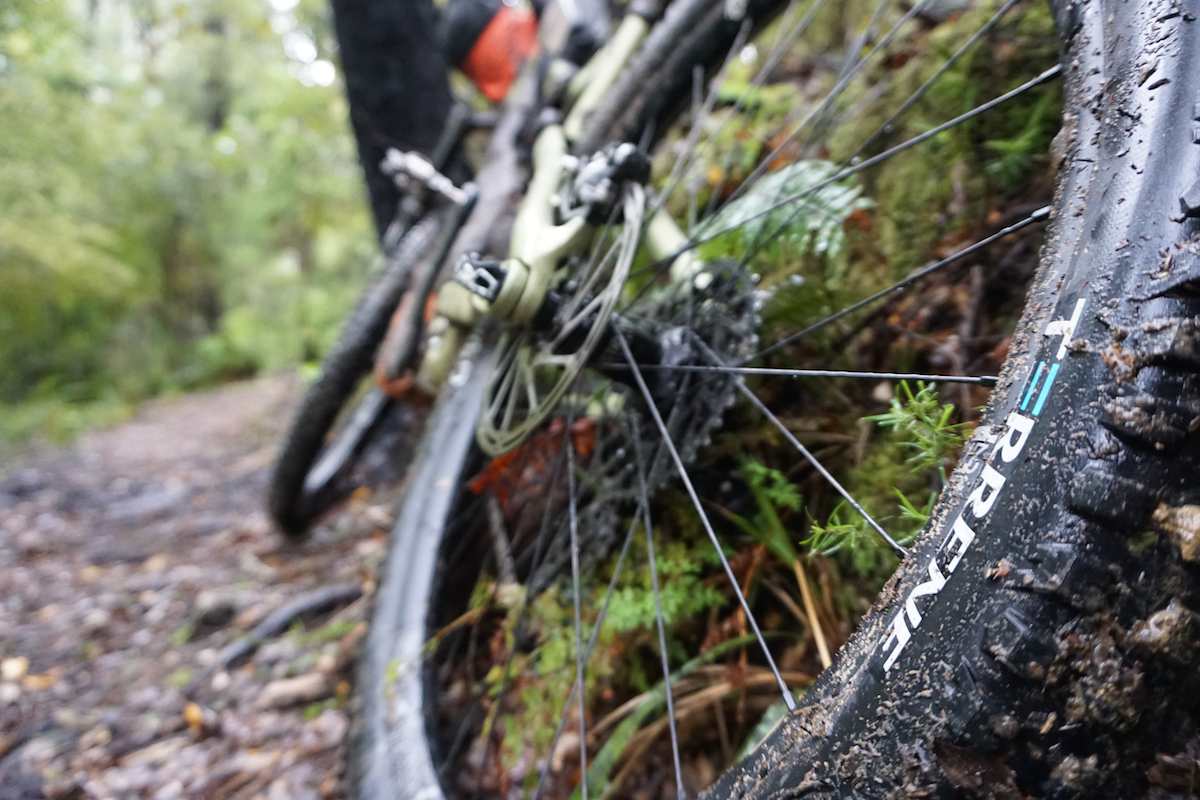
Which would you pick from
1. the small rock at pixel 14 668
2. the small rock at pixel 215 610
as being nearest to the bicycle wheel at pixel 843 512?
the small rock at pixel 215 610

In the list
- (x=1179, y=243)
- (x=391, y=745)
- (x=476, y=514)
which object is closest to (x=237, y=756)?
(x=391, y=745)

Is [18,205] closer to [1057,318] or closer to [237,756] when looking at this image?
[237,756]

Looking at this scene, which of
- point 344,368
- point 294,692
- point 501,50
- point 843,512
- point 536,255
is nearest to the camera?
point 843,512

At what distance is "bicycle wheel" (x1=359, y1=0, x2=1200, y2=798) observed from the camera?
504 millimetres

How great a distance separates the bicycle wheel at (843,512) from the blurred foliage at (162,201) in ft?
17.8

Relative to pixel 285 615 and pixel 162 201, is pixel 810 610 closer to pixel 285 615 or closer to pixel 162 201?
pixel 285 615

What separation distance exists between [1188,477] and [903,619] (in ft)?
0.73

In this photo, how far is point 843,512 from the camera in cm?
103

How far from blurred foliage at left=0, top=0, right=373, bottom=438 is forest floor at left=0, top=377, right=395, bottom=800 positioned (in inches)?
163

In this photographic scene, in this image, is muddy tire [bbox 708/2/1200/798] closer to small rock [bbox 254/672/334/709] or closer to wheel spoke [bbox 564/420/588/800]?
wheel spoke [bbox 564/420/588/800]

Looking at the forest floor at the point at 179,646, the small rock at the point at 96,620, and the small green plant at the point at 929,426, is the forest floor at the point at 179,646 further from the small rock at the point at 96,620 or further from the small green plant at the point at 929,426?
the small green plant at the point at 929,426

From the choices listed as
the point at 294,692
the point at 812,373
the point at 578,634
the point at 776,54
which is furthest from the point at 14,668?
the point at 776,54

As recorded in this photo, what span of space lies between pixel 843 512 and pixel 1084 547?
0.53 meters

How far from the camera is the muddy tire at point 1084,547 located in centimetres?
49
